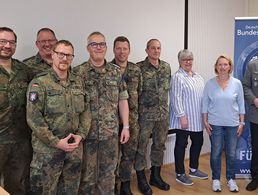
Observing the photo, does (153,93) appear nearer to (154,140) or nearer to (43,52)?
(154,140)

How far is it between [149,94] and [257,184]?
4.98ft

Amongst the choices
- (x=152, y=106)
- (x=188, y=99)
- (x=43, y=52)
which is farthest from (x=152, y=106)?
(x=43, y=52)

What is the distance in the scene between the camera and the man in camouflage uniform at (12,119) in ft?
7.93

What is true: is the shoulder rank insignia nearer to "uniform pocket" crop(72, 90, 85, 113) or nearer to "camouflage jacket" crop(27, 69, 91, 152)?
"camouflage jacket" crop(27, 69, 91, 152)

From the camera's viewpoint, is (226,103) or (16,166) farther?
(226,103)

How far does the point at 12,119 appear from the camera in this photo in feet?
8.11

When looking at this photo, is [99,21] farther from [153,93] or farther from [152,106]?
[152,106]

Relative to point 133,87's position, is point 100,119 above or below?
below

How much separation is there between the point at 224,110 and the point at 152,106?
0.71 m

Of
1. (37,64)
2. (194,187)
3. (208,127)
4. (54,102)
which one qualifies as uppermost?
(37,64)

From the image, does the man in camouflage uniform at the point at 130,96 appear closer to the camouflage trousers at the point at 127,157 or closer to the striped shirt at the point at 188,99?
the camouflage trousers at the point at 127,157

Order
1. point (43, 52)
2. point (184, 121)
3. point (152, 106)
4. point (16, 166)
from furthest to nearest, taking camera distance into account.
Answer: point (184, 121), point (152, 106), point (43, 52), point (16, 166)

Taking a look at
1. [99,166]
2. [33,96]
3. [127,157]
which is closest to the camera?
[33,96]

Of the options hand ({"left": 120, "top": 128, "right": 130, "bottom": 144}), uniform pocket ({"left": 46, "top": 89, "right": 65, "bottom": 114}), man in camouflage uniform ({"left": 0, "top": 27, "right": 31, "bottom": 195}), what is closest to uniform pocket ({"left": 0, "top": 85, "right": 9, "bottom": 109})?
man in camouflage uniform ({"left": 0, "top": 27, "right": 31, "bottom": 195})
